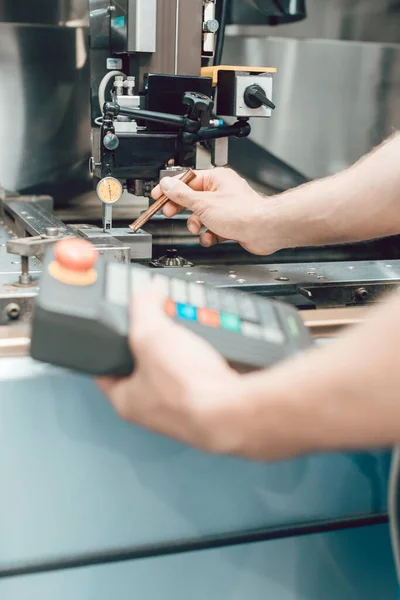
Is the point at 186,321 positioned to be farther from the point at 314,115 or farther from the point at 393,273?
the point at 314,115

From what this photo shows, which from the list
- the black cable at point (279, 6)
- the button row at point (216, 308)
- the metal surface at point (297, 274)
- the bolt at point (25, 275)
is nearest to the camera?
the button row at point (216, 308)

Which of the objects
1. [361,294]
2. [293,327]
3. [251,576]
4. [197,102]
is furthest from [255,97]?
[251,576]

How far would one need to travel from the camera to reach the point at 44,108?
5.49 feet

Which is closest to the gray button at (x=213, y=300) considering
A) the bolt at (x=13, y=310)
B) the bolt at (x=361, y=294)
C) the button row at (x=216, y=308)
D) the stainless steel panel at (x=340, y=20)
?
the button row at (x=216, y=308)

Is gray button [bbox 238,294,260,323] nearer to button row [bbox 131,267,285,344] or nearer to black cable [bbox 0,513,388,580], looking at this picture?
button row [bbox 131,267,285,344]

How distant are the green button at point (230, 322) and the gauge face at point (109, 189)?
506 millimetres

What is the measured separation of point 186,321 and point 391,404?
0.57 ft

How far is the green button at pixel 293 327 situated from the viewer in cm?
60

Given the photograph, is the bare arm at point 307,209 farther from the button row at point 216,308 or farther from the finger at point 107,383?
the finger at point 107,383

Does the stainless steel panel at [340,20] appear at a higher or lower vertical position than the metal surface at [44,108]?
higher

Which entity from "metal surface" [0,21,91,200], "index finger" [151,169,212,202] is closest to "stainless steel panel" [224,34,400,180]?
"metal surface" [0,21,91,200]

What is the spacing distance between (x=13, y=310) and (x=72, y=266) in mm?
281

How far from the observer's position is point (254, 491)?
2.66 ft

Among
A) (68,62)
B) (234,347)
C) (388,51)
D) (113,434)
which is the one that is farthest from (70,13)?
(234,347)
